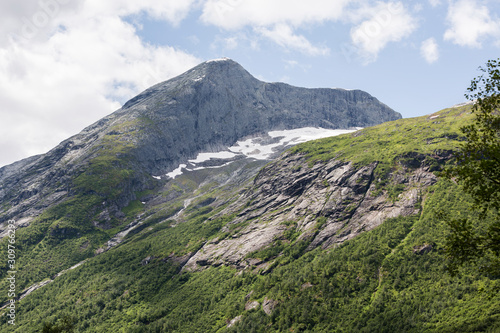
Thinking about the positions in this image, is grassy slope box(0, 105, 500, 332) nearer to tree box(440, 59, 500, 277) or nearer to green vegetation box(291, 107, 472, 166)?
green vegetation box(291, 107, 472, 166)

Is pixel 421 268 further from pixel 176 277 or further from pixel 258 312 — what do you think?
pixel 176 277

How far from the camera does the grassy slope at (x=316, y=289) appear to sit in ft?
242

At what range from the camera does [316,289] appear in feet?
307

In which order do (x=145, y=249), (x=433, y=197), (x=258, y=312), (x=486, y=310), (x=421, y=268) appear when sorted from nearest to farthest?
(x=486, y=310)
(x=421, y=268)
(x=258, y=312)
(x=433, y=197)
(x=145, y=249)

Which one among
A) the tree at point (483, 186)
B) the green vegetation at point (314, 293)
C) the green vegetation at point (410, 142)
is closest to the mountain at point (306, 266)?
the green vegetation at point (314, 293)

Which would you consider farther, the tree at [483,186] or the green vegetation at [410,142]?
the green vegetation at [410,142]

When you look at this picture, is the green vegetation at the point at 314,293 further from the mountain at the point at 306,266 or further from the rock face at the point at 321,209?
the rock face at the point at 321,209

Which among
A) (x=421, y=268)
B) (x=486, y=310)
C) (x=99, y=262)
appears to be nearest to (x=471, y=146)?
(x=486, y=310)

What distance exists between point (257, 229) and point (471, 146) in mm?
134529

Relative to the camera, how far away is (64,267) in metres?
188

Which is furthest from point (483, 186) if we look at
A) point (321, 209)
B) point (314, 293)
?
point (321, 209)

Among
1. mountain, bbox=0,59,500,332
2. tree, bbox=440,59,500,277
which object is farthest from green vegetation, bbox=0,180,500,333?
tree, bbox=440,59,500,277

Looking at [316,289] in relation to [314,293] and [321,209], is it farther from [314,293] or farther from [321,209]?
[321,209]

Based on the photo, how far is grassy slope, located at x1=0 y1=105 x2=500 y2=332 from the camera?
73.7 meters
